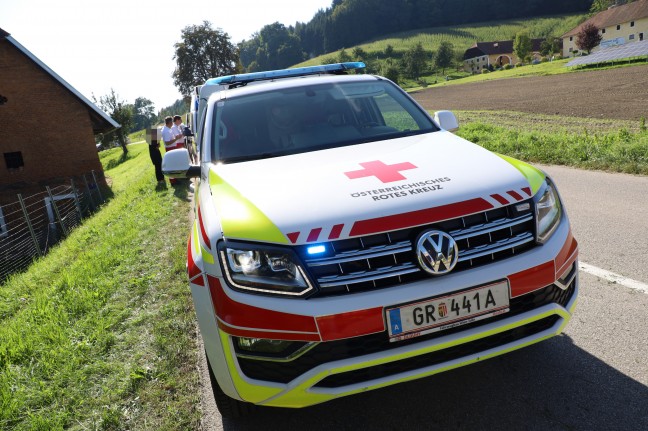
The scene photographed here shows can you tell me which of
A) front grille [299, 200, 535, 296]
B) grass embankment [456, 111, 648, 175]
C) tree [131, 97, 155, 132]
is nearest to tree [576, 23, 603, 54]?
grass embankment [456, 111, 648, 175]

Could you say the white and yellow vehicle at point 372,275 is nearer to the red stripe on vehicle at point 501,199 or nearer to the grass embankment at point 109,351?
the red stripe on vehicle at point 501,199

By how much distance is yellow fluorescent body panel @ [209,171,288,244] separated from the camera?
7.66 feet

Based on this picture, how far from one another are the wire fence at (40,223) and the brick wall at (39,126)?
0.92m

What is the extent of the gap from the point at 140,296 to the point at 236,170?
2.78 meters

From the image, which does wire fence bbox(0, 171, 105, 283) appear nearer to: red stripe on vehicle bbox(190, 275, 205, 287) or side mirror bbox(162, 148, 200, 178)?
side mirror bbox(162, 148, 200, 178)

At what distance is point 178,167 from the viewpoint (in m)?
3.70

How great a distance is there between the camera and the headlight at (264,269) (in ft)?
7.45

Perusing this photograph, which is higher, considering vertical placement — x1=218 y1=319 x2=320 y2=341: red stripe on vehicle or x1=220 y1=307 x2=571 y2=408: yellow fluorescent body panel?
x1=218 y1=319 x2=320 y2=341: red stripe on vehicle

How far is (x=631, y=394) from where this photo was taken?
264cm

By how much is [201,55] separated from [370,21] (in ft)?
348

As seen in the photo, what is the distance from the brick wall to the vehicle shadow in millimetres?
25191

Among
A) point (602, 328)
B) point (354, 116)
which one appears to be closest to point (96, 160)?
point (354, 116)

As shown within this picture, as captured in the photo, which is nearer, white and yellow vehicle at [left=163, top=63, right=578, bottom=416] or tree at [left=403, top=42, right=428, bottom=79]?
white and yellow vehicle at [left=163, top=63, right=578, bottom=416]

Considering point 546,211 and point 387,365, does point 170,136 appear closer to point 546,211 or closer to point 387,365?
point 546,211
